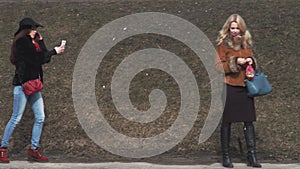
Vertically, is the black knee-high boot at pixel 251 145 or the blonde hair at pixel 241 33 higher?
the blonde hair at pixel 241 33

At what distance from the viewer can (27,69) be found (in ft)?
21.0

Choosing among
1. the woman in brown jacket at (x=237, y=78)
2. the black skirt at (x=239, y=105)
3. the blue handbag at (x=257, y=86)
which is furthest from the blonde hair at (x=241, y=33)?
the black skirt at (x=239, y=105)

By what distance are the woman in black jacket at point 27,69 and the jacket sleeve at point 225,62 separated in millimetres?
1886

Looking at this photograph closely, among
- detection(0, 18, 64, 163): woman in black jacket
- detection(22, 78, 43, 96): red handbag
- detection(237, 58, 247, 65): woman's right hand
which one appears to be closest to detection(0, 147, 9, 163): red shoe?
detection(0, 18, 64, 163): woman in black jacket

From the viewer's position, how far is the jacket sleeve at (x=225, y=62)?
607cm

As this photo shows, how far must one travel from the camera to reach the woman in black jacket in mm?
6355

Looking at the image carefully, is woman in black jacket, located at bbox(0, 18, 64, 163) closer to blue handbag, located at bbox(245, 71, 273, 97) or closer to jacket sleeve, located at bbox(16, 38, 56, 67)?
jacket sleeve, located at bbox(16, 38, 56, 67)

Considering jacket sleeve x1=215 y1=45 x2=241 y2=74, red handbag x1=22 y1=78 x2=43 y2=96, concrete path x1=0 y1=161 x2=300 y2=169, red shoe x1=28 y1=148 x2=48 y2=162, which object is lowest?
concrete path x1=0 y1=161 x2=300 y2=169

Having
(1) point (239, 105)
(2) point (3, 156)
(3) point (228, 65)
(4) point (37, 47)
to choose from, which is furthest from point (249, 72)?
(2) point (3, 156)

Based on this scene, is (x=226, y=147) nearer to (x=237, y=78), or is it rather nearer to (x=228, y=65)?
(x=237, y=78)

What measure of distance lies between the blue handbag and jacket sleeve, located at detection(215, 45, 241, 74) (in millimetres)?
204

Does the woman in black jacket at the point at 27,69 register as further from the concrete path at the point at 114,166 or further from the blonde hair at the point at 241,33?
the blonde hair at the point at 241,33

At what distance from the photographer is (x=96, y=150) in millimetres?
6969

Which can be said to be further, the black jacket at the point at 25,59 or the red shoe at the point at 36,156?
the red shoe at the point at 36,156
